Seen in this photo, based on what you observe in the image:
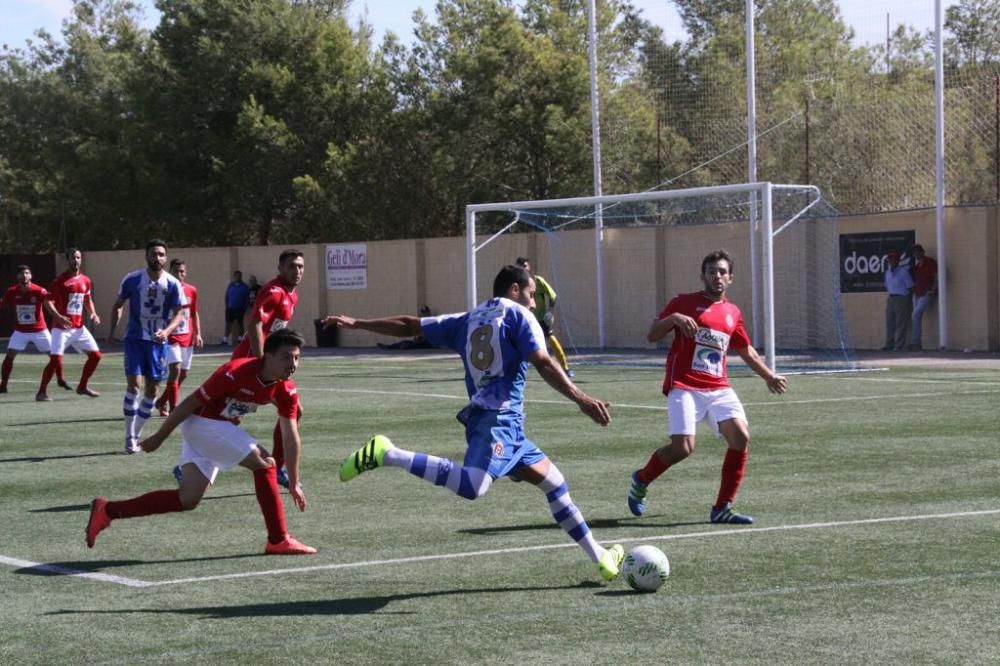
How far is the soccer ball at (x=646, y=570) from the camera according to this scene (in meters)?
7.90

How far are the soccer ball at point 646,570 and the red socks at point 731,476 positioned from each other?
2.41 m

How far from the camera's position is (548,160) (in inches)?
1813

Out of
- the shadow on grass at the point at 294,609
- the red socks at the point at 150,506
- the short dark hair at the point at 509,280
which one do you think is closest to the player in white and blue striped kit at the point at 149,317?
the red socks at the point at 150,506

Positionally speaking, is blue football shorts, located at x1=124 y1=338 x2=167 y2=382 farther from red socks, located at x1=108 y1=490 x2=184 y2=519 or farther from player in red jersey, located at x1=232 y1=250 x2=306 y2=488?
red socks, located at x1=108 y1=490 x2=184 y2=519

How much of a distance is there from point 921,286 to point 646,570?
22.7 m

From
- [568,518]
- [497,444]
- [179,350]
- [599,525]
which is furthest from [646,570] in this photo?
[179,350]

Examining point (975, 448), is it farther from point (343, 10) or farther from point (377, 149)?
point (343, 10)

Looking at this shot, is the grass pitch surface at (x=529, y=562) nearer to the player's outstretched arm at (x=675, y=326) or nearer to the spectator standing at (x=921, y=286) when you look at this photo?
the player's outstretched arm at (x=675, y=326)

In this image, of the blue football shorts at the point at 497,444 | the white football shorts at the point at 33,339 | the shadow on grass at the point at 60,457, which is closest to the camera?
the blue football shorts at the point at 497,444

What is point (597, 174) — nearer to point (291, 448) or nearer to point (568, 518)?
point (291, 448)

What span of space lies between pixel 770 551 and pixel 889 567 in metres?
0.83

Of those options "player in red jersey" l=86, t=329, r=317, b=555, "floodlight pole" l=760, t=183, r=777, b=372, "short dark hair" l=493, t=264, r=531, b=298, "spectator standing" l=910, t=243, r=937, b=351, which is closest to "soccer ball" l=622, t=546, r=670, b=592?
"short dark hair" l=493, t=264, r=531, b=298

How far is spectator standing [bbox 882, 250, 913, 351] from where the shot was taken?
29.6m

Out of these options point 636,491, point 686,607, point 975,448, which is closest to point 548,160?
point 975,448
